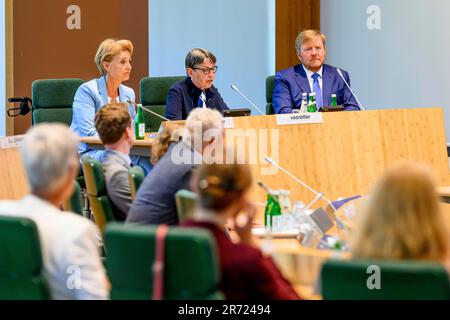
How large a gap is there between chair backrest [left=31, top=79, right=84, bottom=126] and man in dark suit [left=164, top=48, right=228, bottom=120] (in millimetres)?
1088

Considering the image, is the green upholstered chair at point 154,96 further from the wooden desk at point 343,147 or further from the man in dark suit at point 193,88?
the wooden desk at point 343,147

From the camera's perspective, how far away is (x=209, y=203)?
96.3 inches

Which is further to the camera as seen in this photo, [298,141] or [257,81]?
[257,81]

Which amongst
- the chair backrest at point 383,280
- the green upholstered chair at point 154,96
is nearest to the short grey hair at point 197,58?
the green upholstered chair at point 154,96

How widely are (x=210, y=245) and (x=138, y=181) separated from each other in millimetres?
2019

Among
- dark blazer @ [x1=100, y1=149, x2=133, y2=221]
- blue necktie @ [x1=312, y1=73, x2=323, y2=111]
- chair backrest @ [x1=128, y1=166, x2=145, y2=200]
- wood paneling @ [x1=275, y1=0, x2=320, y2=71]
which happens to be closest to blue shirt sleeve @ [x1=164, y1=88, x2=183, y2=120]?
blue necktie @ [x1=312, y1=73, x2=323, y2=111]

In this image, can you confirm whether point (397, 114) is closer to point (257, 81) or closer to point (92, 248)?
point (92, 248)

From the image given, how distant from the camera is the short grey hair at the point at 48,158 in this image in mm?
2613

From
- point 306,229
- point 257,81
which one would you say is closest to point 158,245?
point 306,229

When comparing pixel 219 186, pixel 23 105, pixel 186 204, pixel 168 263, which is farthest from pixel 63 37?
pixel 168 263

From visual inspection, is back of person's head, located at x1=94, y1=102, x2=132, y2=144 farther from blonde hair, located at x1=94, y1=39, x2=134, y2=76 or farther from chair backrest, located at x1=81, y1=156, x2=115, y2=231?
blonde hair, located at x1=94, y1=39, x2=134, y2=76

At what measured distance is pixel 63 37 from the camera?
8.52 metres

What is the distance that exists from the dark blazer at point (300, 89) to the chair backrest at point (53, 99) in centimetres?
172

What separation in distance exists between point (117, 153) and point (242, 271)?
2.25m
